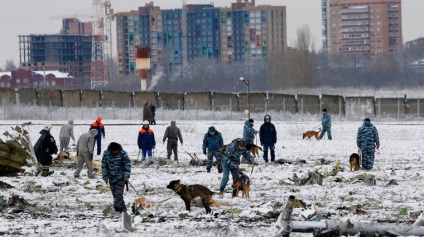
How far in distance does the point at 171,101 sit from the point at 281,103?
300 inches

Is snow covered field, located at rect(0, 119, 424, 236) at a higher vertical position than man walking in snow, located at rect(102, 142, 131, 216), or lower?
lower

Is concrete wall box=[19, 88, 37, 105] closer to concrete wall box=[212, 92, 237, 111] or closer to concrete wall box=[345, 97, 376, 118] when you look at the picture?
concrete wall box=[212, 92, 237, 111]

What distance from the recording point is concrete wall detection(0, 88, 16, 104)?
64613 mm

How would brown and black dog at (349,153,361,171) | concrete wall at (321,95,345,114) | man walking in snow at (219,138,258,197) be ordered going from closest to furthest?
1. man walking in snow at (219,138,258,197)
2. brown and black dog at (349,153,361,171)
3. concrete wall at (321,95,345,114)

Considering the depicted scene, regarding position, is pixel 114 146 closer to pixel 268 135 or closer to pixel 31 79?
pixel 268 135

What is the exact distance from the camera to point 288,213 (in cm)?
1455

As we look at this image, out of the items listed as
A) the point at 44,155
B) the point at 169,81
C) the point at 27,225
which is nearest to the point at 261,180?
the point at 44,155

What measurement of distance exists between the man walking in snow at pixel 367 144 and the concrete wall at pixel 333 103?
3706 centimetres

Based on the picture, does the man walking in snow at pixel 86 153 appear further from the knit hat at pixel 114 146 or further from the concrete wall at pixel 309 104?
the concrete wall at pixel 309 104

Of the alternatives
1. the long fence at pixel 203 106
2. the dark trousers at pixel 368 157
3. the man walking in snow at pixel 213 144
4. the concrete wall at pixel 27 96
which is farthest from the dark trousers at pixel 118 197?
the concrete wall at pixel 27 96

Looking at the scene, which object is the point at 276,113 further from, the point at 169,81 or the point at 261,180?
the point at 169,81

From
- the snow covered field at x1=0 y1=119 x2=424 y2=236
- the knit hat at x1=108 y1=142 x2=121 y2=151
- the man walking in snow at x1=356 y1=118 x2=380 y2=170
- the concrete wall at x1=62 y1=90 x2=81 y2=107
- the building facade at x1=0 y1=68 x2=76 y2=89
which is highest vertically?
the building facade at x1=0 y1=68 x2=76 y2=89

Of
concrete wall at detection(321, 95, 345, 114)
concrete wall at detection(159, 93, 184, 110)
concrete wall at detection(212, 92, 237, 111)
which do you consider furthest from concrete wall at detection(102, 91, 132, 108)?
concrete wall at detection(321, 95, 345, 114)

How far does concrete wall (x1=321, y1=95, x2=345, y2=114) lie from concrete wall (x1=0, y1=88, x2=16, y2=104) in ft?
65.2
